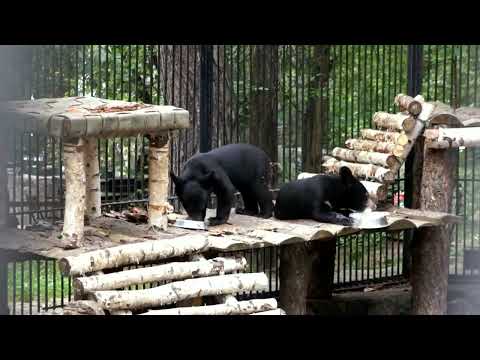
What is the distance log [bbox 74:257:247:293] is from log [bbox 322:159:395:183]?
228 centimetres

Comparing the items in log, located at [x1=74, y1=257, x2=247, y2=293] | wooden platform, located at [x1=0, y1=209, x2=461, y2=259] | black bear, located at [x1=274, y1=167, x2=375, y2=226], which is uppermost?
black bear, located at [x1=274, y1=167, x2=375, y2=226]

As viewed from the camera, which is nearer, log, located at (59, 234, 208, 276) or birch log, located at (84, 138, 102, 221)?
log, located at (59, 234, 208, 276)

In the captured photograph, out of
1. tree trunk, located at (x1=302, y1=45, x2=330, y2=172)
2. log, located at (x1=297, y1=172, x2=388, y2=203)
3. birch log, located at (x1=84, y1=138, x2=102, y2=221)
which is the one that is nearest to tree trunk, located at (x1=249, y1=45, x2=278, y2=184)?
tree trunk, located at (x1=302, y1=45, x2=330, y2=172)

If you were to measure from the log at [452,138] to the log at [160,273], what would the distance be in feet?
9.22

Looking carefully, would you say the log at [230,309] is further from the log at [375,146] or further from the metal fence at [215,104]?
the log at [375,146]

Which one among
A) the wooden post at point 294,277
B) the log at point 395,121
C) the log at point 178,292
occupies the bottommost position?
the wooden post at point 294,277

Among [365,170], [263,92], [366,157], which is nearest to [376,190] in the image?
[365,170]

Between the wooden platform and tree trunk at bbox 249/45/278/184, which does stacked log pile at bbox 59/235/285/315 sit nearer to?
the wooden platform

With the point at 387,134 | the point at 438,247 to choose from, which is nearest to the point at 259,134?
the point at 387,134

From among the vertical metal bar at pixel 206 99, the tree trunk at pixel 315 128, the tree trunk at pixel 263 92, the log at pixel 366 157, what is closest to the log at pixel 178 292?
the log at pixel 366 157

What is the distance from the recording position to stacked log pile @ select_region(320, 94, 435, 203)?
1036 centimetres

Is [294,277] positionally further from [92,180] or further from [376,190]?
[92,180]

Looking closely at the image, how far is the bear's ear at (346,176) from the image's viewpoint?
9891 millimetres
